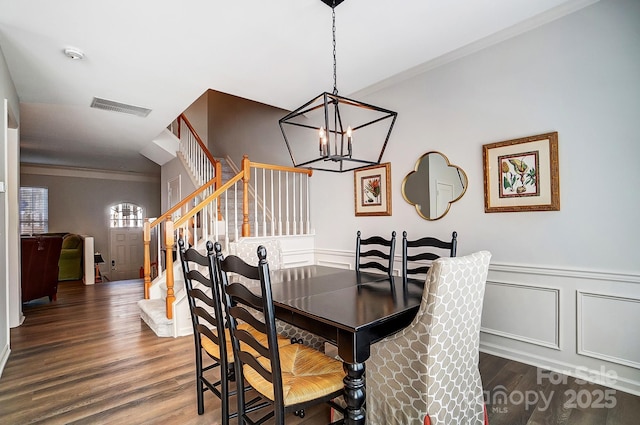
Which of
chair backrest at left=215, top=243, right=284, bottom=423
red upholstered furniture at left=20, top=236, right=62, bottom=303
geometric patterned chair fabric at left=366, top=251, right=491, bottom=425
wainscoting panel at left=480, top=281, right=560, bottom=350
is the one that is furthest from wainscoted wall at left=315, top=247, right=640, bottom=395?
red upholstered furniture at left=20, top=236, right=62, bottom=303

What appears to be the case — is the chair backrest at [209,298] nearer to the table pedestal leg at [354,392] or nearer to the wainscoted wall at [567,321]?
the table pedestal leg at [354,392]

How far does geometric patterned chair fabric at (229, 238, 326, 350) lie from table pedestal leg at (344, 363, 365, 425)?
0.80m

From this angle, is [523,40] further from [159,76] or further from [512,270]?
[159,76]

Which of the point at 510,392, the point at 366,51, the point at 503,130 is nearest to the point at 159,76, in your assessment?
the point at 366,51

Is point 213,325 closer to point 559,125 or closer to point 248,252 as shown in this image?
point 248,252

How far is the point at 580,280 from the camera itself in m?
2.24

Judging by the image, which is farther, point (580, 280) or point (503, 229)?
point (503, 229)

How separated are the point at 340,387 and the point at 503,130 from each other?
2.35 metres

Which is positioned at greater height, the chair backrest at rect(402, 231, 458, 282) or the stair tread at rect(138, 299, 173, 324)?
the chair backrest at rect(402, 231, 458, 282)

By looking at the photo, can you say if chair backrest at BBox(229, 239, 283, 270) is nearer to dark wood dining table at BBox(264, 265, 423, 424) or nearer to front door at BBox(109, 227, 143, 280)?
dark wood dining table at BBox(264, 265, 423, 424)

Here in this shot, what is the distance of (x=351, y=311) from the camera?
4.95 ft

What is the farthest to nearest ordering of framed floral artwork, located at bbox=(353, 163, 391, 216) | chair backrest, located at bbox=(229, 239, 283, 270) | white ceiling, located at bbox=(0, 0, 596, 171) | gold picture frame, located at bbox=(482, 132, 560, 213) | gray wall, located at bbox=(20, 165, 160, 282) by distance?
gray wall, located at bbox=(20, 165, 160, 282) → framed floral artwork, located at bbox=(353, 163, 391, 216) → chair backrest, located at bbox=(229, 239, 283, 270) → gold picture frame, located at bbox=(482, 132, 560, 213) → white ceiling, located at bbox=(0, 0, 596, 171)

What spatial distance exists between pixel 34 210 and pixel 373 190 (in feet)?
28.7

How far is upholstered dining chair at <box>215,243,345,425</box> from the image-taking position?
129 centimetres
